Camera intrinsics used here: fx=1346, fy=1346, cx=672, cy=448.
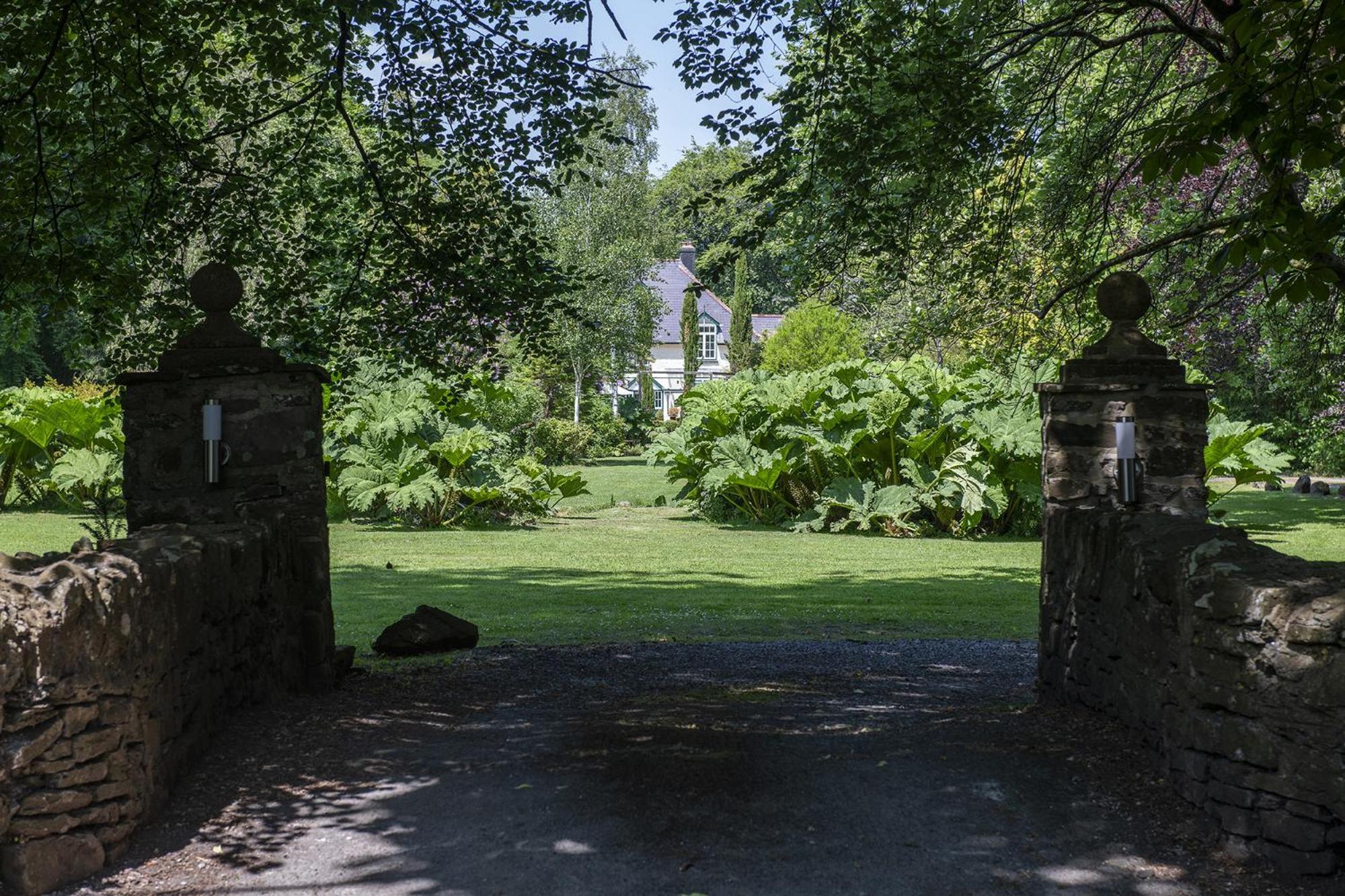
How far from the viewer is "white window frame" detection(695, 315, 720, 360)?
63031 millimetres

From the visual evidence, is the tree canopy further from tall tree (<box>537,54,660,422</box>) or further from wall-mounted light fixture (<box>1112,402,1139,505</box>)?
tall tree (<box>537,54,660,422</box>)

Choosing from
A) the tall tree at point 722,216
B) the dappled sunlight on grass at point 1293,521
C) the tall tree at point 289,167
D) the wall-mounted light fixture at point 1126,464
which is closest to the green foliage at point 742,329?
the tall tree at point 722,216

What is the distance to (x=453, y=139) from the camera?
398 inches

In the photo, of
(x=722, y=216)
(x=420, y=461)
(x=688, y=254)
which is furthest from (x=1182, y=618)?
(x=688, y=254)

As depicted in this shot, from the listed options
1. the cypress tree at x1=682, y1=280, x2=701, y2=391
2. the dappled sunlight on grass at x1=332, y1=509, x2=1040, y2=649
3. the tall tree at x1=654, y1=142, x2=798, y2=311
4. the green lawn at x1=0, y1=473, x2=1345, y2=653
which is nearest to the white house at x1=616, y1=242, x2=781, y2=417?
the cypress tree at x1=682, y1=280, x2=701, y2=391

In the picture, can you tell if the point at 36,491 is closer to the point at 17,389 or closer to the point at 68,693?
the point at 17,389

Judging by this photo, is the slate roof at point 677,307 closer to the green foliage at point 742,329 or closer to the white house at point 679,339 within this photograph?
the white house at point 679,339

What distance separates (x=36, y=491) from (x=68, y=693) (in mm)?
18179

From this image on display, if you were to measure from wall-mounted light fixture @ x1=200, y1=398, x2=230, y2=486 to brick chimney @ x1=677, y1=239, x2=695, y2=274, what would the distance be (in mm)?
56671

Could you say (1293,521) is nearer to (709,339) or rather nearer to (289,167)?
(289,167)

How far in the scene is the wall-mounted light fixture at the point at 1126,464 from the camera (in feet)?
23.3

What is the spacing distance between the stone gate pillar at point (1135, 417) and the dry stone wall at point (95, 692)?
4492 mm

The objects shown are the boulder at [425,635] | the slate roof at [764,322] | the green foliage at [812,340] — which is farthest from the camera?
the slate roof at [764,322]

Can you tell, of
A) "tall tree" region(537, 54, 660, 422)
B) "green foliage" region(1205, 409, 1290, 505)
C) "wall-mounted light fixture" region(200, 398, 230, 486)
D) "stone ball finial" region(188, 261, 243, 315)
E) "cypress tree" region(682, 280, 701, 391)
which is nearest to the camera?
"wall-mounted light fixture" region(200, 398, 230, 486)
